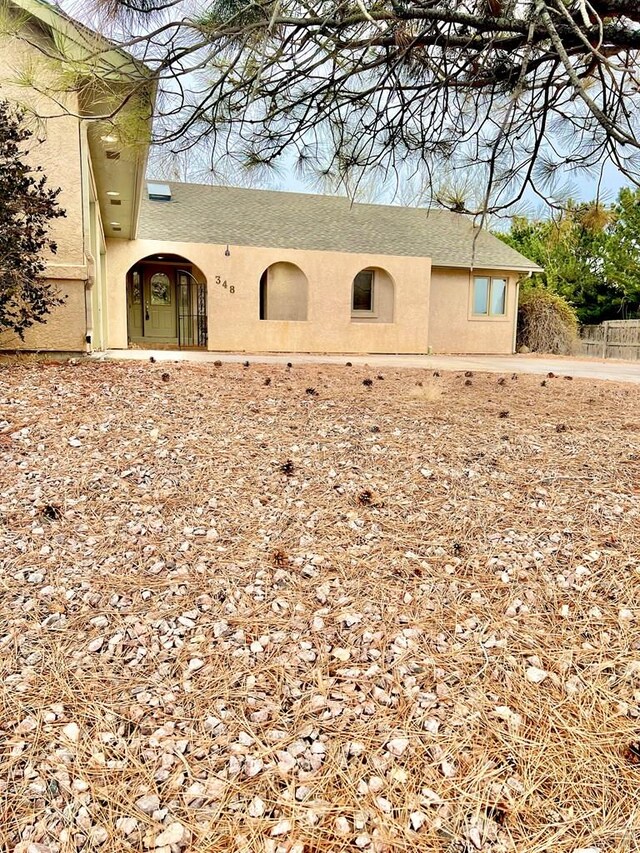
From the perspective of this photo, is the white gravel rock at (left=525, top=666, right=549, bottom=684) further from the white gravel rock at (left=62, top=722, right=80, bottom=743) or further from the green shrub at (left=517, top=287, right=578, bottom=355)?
the green shrub at (left=517, top=287, right=578, bottom=355)

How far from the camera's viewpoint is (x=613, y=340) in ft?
71.7

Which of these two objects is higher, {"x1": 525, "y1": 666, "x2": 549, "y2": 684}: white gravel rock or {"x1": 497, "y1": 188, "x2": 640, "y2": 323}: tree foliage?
{"x1": 497, "y1": 188, "x2": 640, "y2": 323}: tree foliage

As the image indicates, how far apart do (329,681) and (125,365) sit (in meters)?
6.30

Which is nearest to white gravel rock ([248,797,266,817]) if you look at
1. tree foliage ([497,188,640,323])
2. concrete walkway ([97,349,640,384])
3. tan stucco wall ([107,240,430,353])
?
concrete walkway ([97,349,640,384])

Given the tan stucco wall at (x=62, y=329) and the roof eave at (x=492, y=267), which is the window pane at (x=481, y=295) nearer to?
the roof eave at (x=492, y=267)

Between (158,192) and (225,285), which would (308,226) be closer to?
(225,285)

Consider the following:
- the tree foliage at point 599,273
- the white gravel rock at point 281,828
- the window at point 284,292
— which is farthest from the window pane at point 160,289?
the white gravel rock at point 281,828

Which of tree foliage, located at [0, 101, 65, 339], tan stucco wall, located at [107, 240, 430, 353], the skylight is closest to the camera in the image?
tree foliage, located at [0, 101, 65, 339]

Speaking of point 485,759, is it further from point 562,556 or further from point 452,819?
point 562,556

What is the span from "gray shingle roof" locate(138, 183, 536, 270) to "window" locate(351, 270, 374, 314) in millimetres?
931

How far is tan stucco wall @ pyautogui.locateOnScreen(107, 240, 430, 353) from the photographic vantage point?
14727mm

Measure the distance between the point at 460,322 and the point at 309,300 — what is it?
5297 mm

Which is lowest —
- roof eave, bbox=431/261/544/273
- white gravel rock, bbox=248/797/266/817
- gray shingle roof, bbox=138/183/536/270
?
white gravel rock, bbox=248/797/266/817

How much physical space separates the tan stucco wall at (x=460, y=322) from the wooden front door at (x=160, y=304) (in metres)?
7.86
